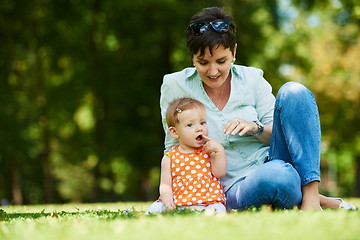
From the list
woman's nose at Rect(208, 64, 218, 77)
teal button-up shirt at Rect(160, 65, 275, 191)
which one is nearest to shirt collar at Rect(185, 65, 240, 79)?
teal button-up shirt at Rect(160, 65, 275, 191)

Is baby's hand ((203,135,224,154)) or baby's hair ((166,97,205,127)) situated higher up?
baby's hair ((166,97,205,127))

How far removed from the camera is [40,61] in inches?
855

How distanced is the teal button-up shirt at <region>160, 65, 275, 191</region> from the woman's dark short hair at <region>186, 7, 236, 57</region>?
334mm

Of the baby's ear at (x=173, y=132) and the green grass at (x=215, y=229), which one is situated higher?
the baby's ear at (x=173, y=132)

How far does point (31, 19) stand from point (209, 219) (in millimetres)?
17815

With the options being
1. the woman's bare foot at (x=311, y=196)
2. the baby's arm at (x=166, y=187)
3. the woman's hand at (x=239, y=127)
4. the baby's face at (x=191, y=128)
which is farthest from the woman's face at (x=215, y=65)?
the woman's bare foot at (x=311, y=196)

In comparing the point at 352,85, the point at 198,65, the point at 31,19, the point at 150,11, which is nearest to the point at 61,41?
the point at 31,19

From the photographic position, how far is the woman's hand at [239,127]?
458 cm

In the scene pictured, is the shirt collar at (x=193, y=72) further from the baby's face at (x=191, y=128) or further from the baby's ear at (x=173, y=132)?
the baby's ear at (x=173, y=132)

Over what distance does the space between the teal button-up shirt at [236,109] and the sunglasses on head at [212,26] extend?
17.7 inches

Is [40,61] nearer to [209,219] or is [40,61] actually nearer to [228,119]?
[228,119]

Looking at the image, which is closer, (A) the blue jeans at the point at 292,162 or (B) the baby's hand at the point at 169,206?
(A) the blue jeans at the point at 292,162

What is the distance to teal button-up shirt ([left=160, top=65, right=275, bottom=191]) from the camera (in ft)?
16.1

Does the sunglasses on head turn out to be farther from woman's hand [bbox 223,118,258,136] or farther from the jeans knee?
the jeans knee
